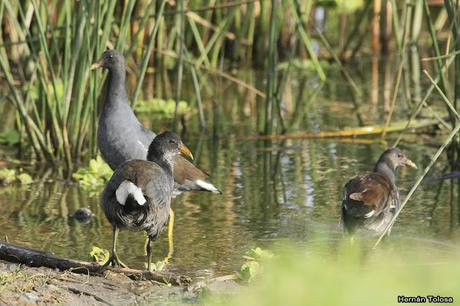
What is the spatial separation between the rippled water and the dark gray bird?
259 millimetres

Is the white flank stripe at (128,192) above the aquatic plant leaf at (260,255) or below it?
above

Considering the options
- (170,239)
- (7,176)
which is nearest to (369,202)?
(170,239)

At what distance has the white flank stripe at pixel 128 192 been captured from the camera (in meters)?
5.56

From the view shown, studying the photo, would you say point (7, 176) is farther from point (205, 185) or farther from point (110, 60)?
point (205, 185)

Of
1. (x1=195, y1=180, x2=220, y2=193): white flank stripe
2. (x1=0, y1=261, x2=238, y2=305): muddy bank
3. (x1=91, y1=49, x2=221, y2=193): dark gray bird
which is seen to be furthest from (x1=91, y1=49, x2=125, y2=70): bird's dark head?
(x1=0, y1=261, x2=238, y2=305): muddy bank

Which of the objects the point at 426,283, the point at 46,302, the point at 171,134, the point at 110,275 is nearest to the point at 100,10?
the point at 171,134

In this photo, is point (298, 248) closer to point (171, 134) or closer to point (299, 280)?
point (171, 134)

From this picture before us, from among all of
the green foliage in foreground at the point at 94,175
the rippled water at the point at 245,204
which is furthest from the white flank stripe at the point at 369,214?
the green foliage in foreground at the point at 94,175

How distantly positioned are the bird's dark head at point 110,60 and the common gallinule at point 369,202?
2.08 meters

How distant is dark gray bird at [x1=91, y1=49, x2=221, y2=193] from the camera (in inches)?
290

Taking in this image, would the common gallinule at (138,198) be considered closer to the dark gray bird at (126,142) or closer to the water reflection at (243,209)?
the water reflection at (243,209)

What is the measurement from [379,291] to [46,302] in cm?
175

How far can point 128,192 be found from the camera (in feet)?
18.3

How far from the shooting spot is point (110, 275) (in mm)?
5738
